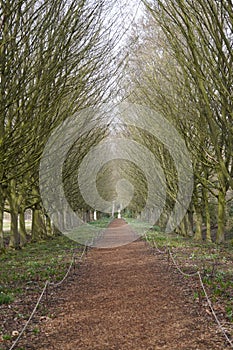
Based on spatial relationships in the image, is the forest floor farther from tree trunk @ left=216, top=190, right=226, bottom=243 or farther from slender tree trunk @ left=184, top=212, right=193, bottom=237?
slender tree trunk @ left=184, top=212, right=193, bottom=237

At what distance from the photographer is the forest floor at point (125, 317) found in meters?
5.87

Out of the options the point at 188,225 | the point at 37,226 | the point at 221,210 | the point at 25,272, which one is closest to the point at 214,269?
the point at 25,272

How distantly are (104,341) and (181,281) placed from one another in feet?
14.2

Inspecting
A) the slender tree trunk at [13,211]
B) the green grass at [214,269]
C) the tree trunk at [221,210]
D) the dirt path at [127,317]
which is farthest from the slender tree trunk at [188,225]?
the dirt path at [127,317]

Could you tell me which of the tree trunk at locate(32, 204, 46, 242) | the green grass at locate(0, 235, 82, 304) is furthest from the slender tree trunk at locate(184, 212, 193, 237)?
the green grass at locate(0, 235, 82, 304)

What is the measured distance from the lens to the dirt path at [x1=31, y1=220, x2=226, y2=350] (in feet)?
19.3

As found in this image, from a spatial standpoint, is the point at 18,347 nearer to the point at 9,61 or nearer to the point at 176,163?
the point at 9,61

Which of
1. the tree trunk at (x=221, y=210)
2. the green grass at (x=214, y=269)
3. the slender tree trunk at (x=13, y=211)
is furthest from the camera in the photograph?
the slender tree trunk at (x=13, y=211)

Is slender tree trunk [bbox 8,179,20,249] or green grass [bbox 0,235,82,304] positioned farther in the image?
slender tree trunk [bbox 8,179,20,249]

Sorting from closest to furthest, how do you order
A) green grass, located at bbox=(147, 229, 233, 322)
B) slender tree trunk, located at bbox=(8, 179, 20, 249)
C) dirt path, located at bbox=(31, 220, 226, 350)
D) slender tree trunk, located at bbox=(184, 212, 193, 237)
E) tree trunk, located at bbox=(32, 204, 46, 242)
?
1. dirt path, located at bbox=(31, 220, 226, 350)
2. green grass, located at bbox=(147, 229, 233, 322)
3. slender tree trunk, located at bbox=(8, 179, 20, 249)
4. tree trunk, located at bbox=(32, 204, 46, 242)
5. slender tree trunk, located at bbox=(184, 212, 193, 237)

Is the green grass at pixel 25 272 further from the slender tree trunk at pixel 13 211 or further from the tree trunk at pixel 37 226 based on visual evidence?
the tree trunk at pixel 37 226

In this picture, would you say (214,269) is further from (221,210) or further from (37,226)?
(37,226)

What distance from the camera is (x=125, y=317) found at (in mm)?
7219

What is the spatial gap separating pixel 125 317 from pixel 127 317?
0.03m
